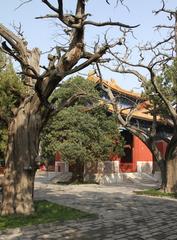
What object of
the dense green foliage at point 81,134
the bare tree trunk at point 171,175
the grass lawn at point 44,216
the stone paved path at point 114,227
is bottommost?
the stone paved path at point 114,227

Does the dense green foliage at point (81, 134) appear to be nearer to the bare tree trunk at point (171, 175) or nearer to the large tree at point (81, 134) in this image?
the large tree at point (81, 134)

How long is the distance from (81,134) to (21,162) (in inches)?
514

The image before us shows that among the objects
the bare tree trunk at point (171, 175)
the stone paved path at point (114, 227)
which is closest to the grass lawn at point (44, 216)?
the stone paved path at point (114, 227)

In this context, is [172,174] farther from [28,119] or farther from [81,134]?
[28,119]

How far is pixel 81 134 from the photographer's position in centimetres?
2380

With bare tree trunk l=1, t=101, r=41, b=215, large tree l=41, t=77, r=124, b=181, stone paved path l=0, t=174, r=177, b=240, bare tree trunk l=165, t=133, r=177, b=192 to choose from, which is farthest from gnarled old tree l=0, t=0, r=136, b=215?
large tree l=41, t=77, r=124, b=181

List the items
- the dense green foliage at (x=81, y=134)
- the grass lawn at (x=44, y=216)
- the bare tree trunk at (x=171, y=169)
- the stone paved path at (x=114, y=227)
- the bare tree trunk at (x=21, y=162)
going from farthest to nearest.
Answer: the dense green foliage at (x=81, y=134) < the bare tree trunk at (x=171, y=169) < the bare tree trunk at (x=21, y=162) < the grass lawn at (x=44, y=216) < the stone paved path at (x=114, y=227)

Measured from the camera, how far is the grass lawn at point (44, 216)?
9577 millimetres

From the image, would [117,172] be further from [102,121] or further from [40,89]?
[40,89]

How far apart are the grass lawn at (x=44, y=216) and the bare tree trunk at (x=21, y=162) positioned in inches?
15.3

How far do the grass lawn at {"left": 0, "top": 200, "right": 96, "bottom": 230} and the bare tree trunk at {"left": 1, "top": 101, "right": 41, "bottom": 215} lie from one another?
0.39 metres

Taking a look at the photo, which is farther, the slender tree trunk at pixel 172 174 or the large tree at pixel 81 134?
the large tree at pixel 81 134

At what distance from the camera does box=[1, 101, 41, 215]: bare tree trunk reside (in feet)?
35.0

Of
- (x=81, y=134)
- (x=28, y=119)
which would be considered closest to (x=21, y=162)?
(x=28, y=119)
